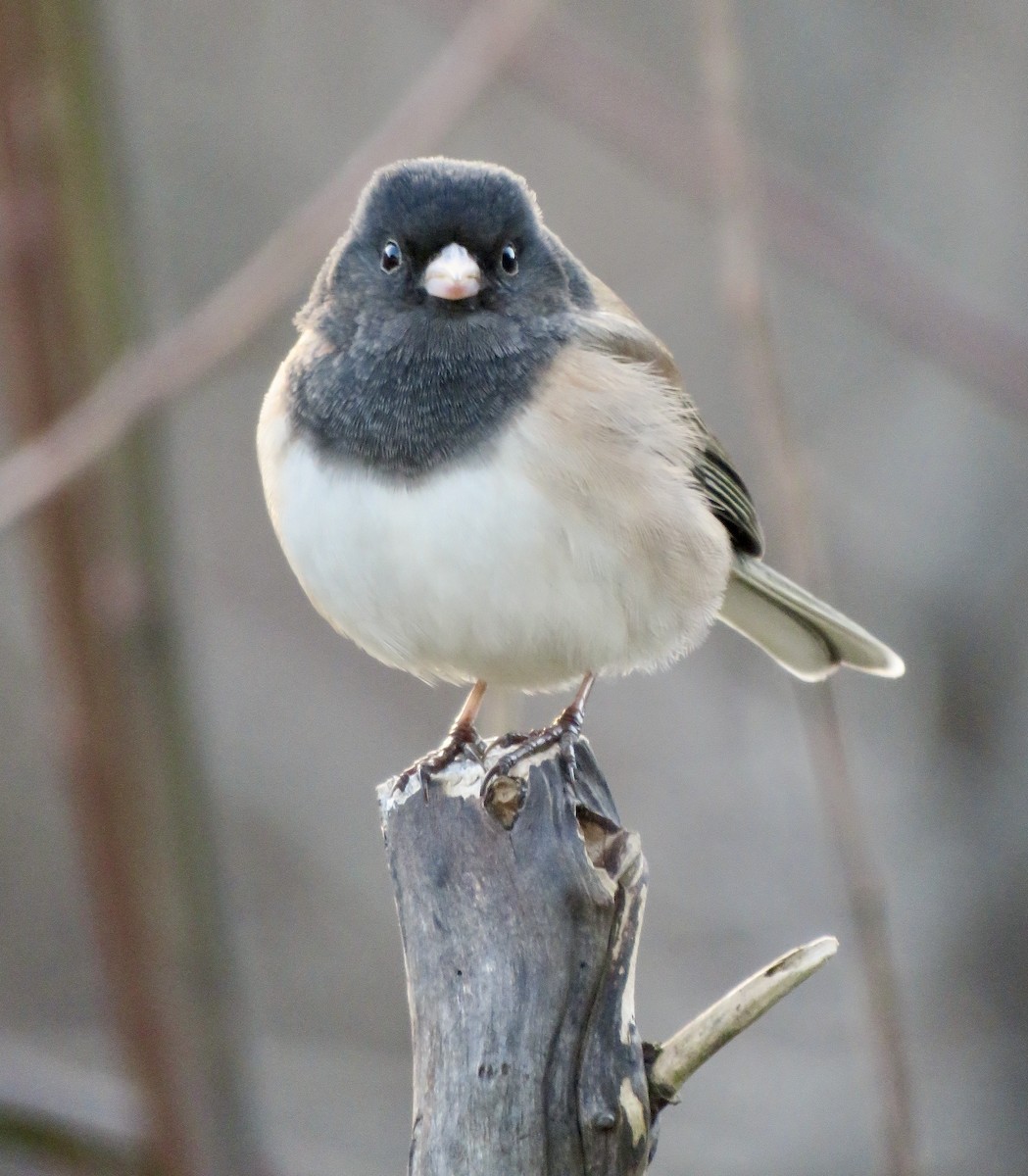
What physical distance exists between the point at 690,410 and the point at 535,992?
115cm

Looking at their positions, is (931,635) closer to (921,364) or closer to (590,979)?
(921,364)

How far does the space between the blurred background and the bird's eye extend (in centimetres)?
30

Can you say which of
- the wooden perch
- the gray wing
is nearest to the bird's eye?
the gray wing

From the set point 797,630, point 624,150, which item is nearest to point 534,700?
point 797,630

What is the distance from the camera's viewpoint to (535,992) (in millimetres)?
1646

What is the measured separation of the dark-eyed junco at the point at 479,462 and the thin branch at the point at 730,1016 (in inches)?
18.9

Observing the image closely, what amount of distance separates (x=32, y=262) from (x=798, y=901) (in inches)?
108

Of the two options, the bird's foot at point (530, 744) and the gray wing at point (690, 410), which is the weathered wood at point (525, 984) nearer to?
the bird's foot at point (530, 744)

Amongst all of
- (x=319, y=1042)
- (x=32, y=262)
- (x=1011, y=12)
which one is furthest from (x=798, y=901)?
(x=32, y=262)

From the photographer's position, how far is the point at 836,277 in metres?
2.73

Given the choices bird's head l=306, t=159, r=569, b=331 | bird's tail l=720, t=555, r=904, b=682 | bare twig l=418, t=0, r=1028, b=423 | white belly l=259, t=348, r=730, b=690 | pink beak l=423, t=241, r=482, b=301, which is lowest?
white belly l=259, t=348, r=730, b=690

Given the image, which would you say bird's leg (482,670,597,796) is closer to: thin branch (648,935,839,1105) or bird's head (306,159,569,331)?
thin branch (648,935,839,1105)

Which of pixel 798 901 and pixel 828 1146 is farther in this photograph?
pixel 798 901

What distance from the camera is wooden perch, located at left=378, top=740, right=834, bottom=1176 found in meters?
1.59
